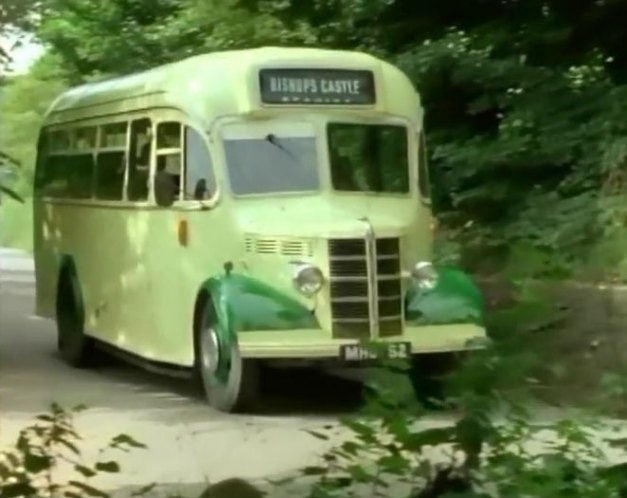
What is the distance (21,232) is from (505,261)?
112 inches

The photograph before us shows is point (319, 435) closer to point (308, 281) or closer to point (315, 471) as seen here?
point (315, 471)

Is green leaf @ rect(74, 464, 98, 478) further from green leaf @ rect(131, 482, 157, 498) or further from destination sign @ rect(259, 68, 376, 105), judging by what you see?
destination sign @ rect(259, 68, 376, 105)

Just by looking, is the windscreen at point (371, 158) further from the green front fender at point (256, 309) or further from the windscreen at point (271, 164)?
the green front fender at point (256, 309)

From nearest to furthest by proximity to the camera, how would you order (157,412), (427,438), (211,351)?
(427,438), (157,412), (211,351)

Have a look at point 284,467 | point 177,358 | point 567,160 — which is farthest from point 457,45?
point 284,467

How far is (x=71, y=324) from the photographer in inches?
311

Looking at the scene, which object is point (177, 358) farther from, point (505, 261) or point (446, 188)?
point (505, 261)

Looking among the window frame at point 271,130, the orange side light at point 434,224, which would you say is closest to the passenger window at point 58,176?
the window frame at point 271,130

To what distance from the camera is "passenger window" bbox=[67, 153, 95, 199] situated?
762 cm

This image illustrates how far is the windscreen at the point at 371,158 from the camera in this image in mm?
6707

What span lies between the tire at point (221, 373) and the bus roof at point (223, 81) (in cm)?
90

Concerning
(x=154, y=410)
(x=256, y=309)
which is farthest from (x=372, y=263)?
(x=154, y=410)

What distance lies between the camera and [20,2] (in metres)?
4.12

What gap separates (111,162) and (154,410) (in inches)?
78.0
